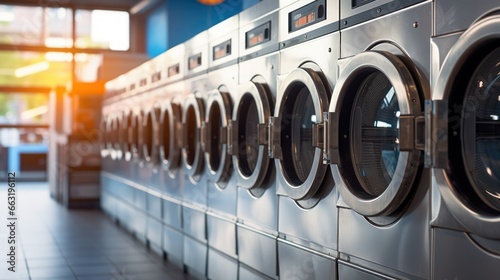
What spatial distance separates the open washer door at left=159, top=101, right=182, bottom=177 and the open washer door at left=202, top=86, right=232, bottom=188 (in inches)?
22.9

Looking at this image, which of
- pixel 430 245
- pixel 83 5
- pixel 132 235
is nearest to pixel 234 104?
pixel 430 245

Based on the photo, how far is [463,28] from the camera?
1.94 metres

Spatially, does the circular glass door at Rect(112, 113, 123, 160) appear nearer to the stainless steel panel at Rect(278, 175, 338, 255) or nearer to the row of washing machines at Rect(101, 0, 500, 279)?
the row of washing machines at Rect(101, 0, 500, 279)

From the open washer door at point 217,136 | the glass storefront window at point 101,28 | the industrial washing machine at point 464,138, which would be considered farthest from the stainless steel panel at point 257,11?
the glass storefront window at point 101,28

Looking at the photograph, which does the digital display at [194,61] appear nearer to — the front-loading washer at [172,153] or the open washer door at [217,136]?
the front-loading washer at [172,153]

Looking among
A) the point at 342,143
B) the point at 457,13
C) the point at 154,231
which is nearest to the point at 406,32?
the point at 457,13

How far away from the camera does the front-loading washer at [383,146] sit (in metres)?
2.11

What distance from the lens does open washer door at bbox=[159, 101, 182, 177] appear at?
4977 mm

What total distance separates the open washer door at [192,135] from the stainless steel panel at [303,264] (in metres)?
1.39

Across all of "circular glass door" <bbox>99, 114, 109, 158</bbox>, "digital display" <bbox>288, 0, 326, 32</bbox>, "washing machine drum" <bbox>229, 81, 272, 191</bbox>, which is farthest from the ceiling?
"digital display" <bbox>288, 0, 326, 32</bbox>

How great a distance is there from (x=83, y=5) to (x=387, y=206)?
35.5 feet

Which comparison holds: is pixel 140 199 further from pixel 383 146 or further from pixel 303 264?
pixel 383 146

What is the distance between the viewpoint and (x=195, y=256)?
177 inches

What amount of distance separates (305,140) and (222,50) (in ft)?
4.12
